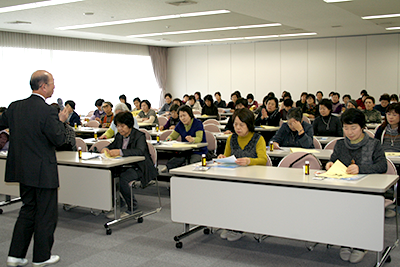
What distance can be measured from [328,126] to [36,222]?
192 inches

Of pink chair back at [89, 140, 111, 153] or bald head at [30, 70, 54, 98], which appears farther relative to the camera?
pink chair back at [89, 140, 111, 153]

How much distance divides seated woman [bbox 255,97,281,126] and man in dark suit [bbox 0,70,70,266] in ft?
18.0

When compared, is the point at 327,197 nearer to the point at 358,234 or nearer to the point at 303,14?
the point at 358,234

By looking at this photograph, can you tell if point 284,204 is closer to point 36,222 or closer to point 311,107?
point 36,222

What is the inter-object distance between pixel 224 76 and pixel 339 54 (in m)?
4.87

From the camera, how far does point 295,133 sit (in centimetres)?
579

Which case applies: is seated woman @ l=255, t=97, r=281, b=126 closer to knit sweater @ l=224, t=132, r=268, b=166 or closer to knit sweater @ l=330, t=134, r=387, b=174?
knit sweater @ l=224, t=132, r=268, b=166

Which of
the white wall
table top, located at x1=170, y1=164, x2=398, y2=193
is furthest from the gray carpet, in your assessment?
the white wall

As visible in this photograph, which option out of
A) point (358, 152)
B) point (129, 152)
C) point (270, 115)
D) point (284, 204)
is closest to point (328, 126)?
point (270, 115)

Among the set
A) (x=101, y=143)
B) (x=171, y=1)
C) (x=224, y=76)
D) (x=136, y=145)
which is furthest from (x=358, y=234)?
(x=224, y=76)

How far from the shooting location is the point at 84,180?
194 inches

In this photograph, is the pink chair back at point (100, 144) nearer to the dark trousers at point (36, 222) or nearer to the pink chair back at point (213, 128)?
the dark trousers at point (36, 222)

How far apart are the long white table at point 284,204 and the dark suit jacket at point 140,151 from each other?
0.92 m

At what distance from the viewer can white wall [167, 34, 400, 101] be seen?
49.9ft
